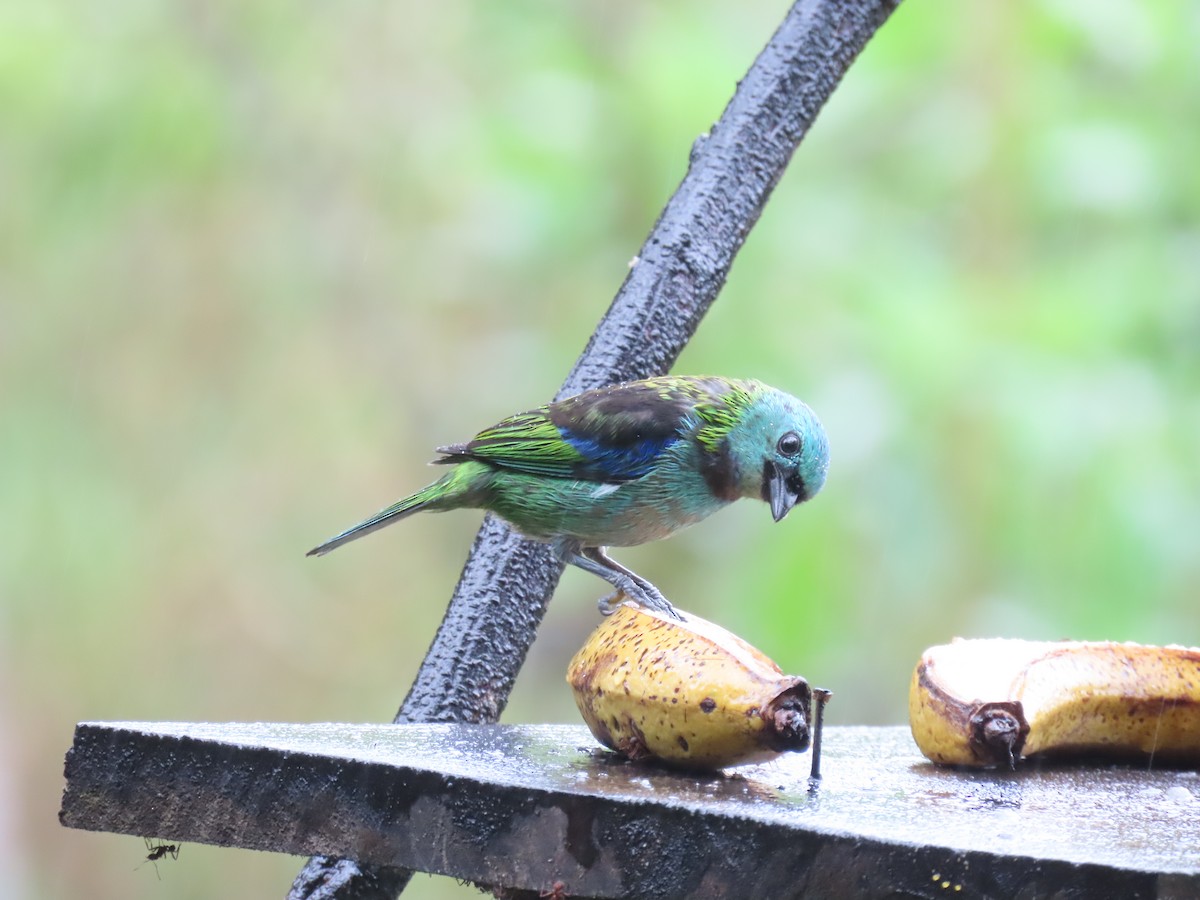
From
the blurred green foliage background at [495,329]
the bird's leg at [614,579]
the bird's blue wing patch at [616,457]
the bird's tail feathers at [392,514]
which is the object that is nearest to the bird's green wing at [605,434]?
the bird's blue wing patch at [616,457]

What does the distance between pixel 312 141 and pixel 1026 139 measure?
3386mm

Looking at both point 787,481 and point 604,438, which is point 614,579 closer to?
point 604,438

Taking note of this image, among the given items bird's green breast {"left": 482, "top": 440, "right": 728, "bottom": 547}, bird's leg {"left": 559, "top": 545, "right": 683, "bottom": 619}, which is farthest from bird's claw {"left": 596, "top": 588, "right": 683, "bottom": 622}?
bird's green breast {"left": 482, "top": 440, "right": 728, "bottom": 547}

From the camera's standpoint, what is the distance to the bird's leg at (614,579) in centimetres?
297

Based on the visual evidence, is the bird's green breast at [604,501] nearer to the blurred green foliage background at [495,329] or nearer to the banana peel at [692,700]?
the banana peel at [692,700]

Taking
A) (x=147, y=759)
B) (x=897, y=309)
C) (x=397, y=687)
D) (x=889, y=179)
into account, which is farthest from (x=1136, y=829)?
(x=397, y=687)

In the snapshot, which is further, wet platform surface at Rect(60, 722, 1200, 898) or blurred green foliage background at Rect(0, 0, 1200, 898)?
blurred green foliage background at Rect(0, 0, 1200, 898)

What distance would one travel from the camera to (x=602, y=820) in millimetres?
1782

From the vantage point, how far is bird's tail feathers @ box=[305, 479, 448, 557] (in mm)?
3018

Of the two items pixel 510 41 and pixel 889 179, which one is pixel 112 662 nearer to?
pixel 510 41

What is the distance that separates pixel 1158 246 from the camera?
206 inches

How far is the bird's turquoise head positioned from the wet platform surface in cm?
99

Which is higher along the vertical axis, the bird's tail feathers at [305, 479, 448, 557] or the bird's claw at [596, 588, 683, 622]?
the bird's tail feathers at [305, 479, 448, 557]

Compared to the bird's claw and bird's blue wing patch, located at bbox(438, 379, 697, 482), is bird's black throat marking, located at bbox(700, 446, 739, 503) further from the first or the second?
the bird's claw
